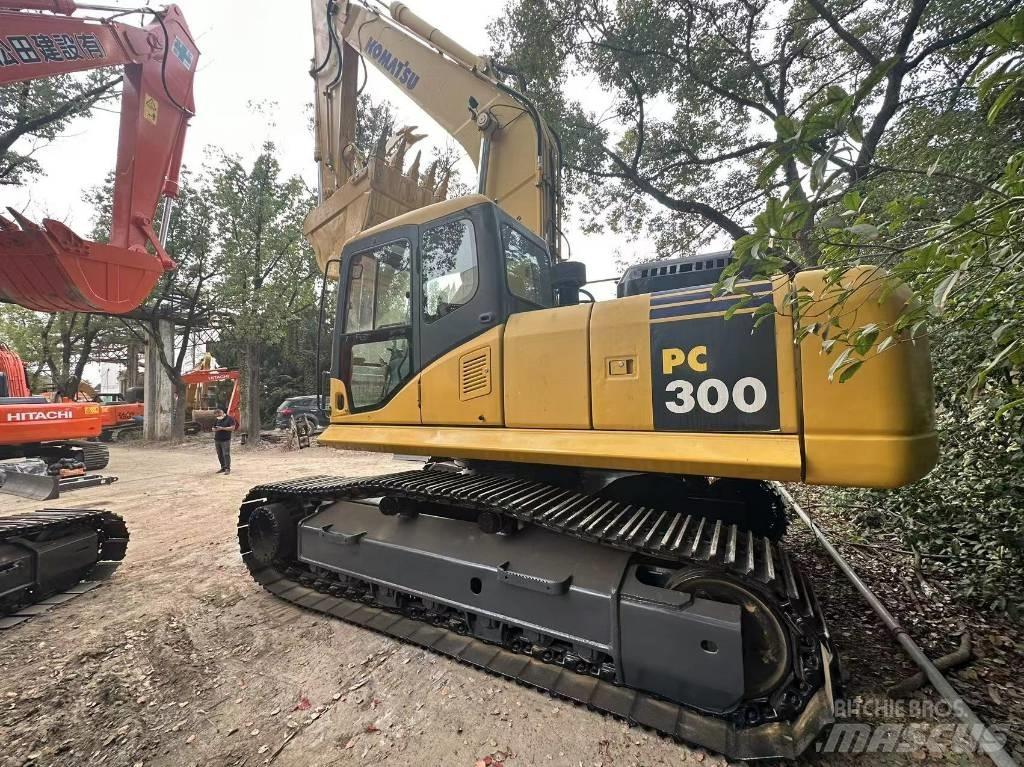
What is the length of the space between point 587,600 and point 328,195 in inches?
201


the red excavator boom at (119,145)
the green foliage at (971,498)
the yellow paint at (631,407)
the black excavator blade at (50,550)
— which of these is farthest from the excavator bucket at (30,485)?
the green foliage at (971,498)

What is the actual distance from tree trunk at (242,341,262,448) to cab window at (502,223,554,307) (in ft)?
45.1

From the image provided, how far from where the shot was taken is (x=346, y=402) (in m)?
3.48

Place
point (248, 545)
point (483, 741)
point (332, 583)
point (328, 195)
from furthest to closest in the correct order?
point (328, 195) → point (248, 545) → point (332, 583) → point (483, 741)

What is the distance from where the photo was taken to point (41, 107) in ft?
35.2

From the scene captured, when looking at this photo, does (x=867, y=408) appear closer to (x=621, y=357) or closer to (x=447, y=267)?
(x=621, y=357)

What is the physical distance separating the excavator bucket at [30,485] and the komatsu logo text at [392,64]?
7.52 m

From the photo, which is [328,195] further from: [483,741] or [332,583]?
[483,741]

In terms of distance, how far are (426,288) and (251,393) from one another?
14.3 meters

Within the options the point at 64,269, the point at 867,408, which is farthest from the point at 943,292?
the point at 64,269

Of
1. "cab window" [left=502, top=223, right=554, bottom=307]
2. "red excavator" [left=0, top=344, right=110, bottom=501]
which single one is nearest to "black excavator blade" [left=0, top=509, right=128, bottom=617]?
"cab window" [left=502, top=223, right=554, bottom=307]

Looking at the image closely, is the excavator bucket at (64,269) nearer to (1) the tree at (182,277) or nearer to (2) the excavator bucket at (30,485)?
(2) the excavator bucket at (30,485)

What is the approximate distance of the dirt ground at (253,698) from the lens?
1.98 meters

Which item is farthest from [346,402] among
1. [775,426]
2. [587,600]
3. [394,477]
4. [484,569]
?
[775,426]
